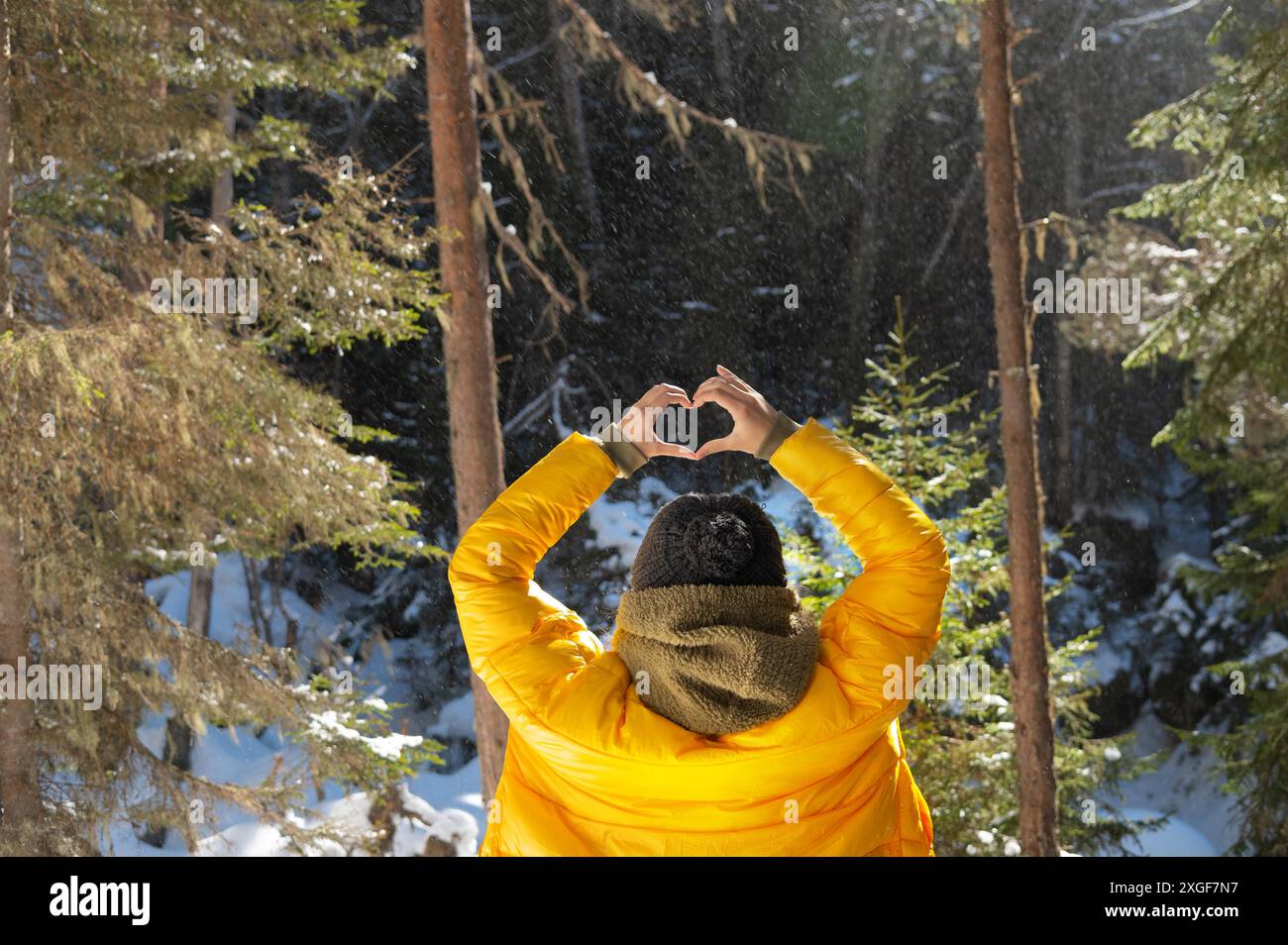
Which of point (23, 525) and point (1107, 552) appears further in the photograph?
point (1107, 552)

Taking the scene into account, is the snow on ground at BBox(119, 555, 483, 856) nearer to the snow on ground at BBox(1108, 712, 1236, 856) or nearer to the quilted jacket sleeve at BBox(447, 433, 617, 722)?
the snow on ground at BBox(1108, 712, 1236, 856)

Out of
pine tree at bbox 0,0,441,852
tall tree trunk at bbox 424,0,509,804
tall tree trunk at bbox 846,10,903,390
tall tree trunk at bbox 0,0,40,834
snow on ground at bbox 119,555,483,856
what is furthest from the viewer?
tall tree trunk at bbox 846,10,903,390

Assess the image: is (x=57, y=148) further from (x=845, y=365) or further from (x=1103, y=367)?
(x=1103, y=367)

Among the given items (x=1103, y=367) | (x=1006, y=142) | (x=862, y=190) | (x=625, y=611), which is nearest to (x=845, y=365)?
(x=862, y=190)

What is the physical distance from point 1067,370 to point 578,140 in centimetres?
954

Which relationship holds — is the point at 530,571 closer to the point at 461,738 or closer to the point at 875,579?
the point at 875,579

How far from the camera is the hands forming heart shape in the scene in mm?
2070

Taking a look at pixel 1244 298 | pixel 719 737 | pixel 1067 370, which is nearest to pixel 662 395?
pixel 719 737

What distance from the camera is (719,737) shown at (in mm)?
1885

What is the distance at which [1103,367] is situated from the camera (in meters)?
21.7

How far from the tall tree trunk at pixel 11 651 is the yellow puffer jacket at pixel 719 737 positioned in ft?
20.8

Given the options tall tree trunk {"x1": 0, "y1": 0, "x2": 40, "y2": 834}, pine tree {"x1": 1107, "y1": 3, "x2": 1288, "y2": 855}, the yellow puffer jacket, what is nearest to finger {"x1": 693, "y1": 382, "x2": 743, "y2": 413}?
the yellow puffer jacket

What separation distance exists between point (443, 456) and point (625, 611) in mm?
16391

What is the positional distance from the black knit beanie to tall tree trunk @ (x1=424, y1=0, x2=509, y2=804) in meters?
6.69
